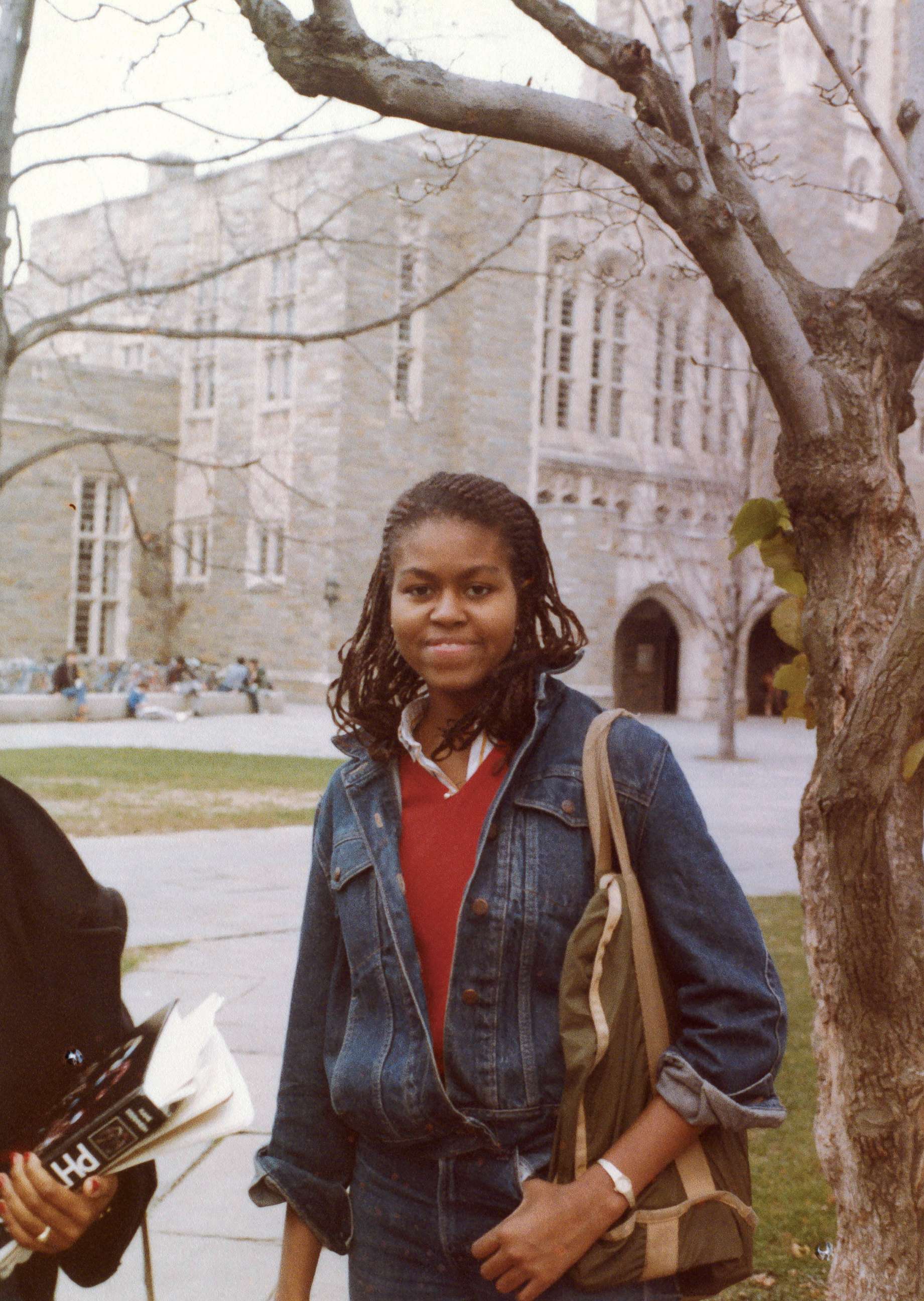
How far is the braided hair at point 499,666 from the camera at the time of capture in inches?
64.0

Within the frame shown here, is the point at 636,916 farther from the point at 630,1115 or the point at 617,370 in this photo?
the point at 617,370

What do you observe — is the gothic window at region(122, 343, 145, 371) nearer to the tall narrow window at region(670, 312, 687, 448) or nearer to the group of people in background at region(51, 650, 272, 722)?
the group of people in background at region(51, 650, 272, 722)

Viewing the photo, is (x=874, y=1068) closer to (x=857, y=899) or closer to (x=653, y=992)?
(x=857, y=899)

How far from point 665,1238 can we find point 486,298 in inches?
1043

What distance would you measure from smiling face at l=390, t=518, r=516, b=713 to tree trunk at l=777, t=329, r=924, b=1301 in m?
0.91

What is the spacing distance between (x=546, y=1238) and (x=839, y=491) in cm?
150

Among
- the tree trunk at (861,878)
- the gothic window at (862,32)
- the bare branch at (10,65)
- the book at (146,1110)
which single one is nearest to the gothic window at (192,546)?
the gothic window at (862,32)

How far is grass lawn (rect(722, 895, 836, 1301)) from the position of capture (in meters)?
3.23

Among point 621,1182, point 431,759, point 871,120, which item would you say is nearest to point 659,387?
point 871,120

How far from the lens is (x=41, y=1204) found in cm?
144

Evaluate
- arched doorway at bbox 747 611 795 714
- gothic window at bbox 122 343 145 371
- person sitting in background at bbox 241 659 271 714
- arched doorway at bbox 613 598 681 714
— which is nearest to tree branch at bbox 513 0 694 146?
person sitting in background at bbox 241 659 271 714

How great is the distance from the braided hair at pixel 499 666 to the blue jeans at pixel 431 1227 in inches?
18.7

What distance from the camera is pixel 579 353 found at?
1112 inches

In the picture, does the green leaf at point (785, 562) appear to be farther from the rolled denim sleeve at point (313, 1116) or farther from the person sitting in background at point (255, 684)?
the person sitting in background at point (255, 684)
